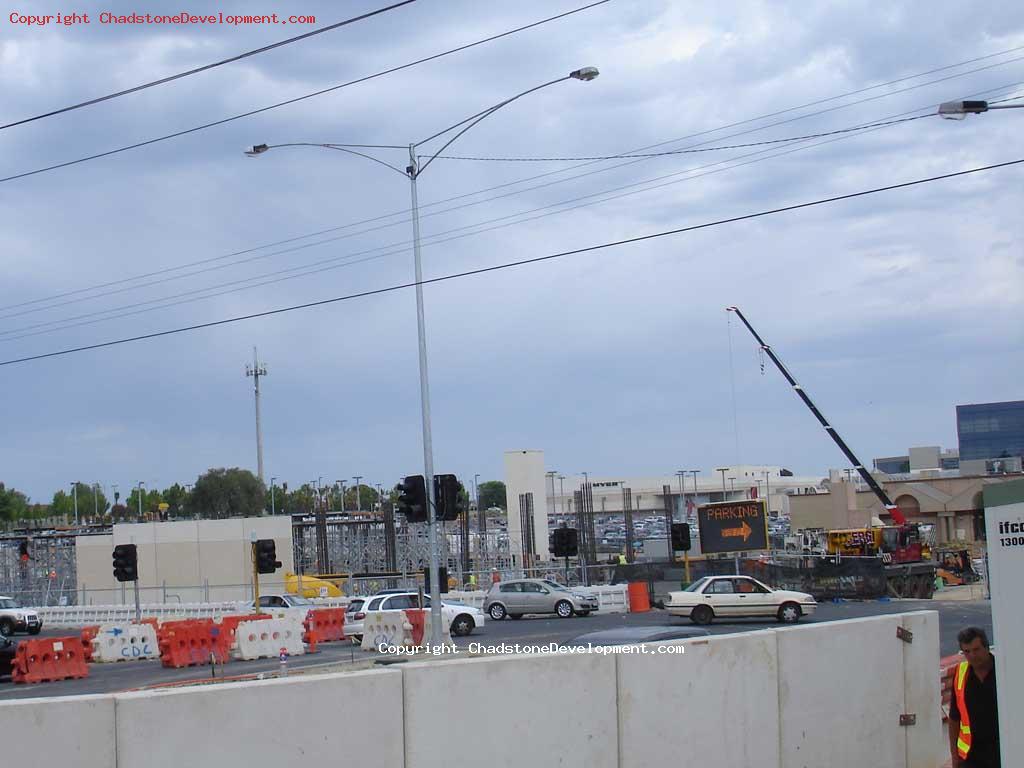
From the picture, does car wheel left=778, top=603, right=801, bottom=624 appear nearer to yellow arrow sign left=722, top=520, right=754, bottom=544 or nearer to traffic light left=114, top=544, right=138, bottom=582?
yellow arrow sign left=722, top=520, right=754, bottom=544

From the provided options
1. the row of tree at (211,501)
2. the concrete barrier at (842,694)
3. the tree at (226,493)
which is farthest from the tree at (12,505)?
the concrete barrier at (842,694)

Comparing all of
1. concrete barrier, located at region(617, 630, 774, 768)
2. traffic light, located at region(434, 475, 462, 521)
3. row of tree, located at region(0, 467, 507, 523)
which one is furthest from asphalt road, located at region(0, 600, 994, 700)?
row of tree, located at region(0, 467, 507, 523)

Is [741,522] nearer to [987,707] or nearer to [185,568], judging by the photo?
[185,568]

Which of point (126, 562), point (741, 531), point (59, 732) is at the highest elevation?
point (59, 732)

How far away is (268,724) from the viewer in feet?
25.2

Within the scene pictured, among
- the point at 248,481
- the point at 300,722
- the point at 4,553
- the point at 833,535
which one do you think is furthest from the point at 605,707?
the point at 248,481

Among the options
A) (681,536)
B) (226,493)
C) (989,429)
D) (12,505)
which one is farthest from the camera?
(989,429)

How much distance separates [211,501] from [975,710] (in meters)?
116

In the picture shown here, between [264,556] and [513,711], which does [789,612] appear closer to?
[264,556]

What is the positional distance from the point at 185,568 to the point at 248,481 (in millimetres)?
58767

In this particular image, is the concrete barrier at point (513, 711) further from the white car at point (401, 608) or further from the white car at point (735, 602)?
the white car at point (735, 602)

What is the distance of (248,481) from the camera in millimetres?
120000

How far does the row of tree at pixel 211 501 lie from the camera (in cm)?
11627

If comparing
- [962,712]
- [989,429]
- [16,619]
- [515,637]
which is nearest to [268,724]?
[962,712]
